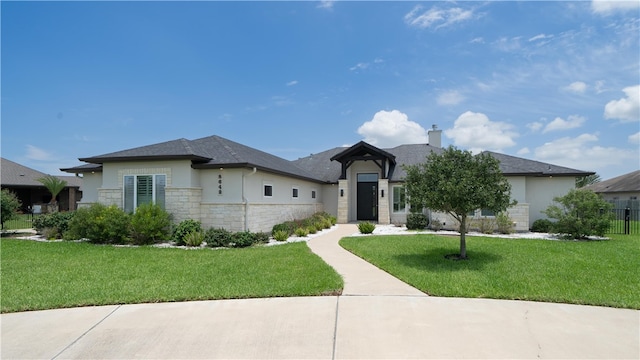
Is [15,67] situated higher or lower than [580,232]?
higher

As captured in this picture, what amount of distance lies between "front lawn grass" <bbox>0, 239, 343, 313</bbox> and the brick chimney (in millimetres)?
16938

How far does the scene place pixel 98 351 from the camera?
3801mm

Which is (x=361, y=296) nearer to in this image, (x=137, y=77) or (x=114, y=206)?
(x=114, y=206)

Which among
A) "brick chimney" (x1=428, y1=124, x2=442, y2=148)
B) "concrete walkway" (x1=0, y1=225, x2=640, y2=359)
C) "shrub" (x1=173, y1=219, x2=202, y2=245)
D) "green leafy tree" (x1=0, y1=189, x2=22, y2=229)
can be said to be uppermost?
"brick chimney" (x1=428, y1=124, x2=442, y2=148)

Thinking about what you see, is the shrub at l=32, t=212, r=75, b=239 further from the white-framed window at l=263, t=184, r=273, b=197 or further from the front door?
the front door

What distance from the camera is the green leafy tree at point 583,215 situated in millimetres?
12422

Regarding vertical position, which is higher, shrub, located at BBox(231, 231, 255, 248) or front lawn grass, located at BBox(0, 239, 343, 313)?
shrub, located at BBox(231, 231, 255, 248)

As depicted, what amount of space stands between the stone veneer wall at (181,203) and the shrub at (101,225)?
1.52 meters

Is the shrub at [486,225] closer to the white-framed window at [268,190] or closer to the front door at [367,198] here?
the front door at [367,198]

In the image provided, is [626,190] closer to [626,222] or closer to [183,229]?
[626,222]

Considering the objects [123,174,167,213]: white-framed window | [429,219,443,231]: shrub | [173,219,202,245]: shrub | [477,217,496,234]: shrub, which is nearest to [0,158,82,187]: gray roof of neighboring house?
[123,174,167,213]: white-framed window

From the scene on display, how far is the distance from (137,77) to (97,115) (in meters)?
3.59

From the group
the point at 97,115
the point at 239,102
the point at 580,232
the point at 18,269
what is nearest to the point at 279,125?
the point at 239,102

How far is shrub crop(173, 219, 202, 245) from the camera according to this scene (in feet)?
38.9
